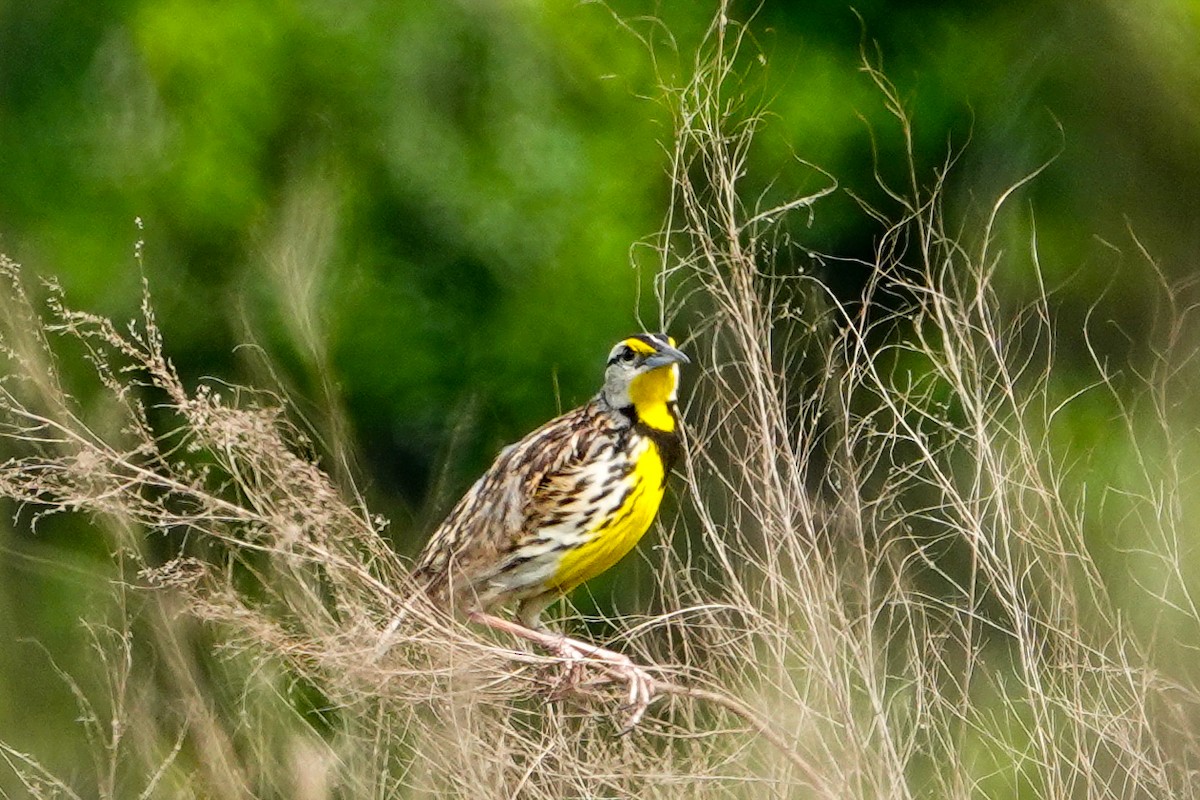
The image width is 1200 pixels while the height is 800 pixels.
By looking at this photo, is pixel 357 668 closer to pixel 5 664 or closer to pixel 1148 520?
pixel 5 664

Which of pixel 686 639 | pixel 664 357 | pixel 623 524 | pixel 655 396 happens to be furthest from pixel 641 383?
pixel 686 639

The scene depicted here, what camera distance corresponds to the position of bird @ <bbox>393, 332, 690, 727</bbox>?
5496mm

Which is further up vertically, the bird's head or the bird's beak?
the bird's beak

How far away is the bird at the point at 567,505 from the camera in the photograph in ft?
18.0

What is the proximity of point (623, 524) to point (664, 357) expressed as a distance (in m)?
0.48

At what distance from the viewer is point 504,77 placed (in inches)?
403

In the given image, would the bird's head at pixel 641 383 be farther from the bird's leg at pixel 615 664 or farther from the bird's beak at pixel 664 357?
the bird's leg at pixel 615 664

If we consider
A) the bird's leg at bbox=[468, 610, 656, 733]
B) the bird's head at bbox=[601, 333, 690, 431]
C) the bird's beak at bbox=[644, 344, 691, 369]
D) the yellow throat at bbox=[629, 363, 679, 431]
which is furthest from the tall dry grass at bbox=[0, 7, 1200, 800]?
the yellow throat at bbox=[629, 363, 679, 431]

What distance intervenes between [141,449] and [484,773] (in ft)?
2.96

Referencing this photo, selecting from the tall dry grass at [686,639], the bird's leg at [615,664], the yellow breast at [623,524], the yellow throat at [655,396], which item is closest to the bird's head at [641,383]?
the yellow throat at [655,396]

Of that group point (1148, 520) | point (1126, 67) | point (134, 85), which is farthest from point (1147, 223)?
point (134, 85)

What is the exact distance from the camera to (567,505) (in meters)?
5.50

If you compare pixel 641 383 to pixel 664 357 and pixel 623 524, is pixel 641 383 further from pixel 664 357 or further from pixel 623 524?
pixel 623 524

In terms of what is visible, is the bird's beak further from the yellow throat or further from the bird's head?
the yellow throat
